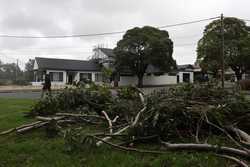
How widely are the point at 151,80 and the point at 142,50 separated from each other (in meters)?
9.85

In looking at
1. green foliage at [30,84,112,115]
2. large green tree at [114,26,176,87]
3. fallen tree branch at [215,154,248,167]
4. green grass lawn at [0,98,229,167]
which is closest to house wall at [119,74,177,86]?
large green tree at [114,26,176,87]

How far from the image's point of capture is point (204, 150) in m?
4.28

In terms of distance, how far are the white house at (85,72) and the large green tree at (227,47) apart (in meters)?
4.80

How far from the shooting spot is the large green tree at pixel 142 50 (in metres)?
34.7

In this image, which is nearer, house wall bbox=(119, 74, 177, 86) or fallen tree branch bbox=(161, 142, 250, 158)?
fallen tree branch bbox=(161, 142, 250, 158)

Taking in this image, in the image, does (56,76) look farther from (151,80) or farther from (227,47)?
(227,47)

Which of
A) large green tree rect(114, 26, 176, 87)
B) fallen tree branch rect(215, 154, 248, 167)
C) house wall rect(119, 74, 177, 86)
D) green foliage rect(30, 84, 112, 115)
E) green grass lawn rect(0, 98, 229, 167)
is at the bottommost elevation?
green grass lawn rect(0, 98, 229, 167)

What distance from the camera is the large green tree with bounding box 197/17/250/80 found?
31.7 metres

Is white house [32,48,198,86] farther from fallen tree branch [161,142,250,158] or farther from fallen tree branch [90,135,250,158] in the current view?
fallen tree branch [161,142,250,158]

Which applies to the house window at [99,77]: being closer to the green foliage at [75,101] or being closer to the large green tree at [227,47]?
the large green tree at [227,47]

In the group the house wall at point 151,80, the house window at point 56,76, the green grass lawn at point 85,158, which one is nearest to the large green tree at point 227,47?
the house wall at point 151,80

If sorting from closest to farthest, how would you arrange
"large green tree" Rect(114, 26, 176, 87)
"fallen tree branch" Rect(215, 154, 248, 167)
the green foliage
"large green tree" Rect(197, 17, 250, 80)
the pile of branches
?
"fallen tree branch" Rect(215, 154, 248, 167) → the pile of branches → the green foliage → "large green tree" Rect(197, 17, 250, 80) → "large green tree" Rect(114, 26, 176, 87)

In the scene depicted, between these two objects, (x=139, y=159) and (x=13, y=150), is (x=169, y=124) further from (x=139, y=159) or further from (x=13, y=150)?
(x=13, y=150)

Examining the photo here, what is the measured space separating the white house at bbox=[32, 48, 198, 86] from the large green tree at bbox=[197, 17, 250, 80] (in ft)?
15.8
